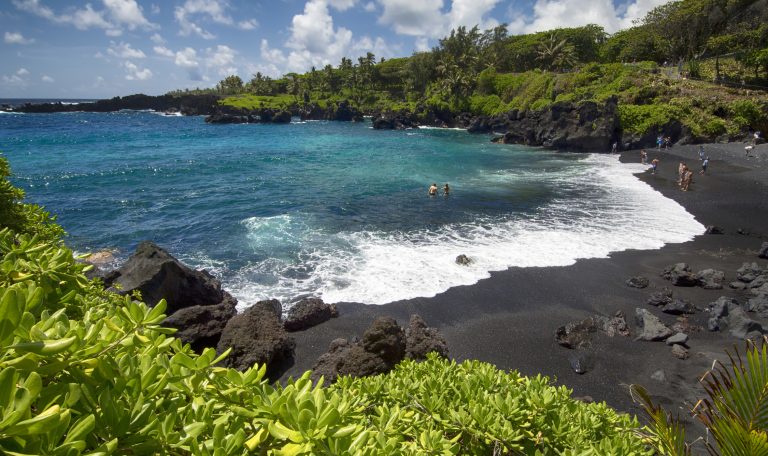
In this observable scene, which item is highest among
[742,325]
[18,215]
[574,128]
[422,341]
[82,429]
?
[574,128]

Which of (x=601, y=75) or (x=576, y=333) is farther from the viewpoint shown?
(x=601, y=75)

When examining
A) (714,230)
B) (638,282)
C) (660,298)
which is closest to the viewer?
(660,298)

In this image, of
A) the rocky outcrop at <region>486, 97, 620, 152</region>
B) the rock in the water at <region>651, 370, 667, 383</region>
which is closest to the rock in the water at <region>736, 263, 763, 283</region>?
the rock in the water at <region>651, 370, 667, 383</region>

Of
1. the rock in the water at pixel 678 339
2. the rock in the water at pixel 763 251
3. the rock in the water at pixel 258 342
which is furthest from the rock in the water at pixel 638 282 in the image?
the rock in the water at pixel 258 342

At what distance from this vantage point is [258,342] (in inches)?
436

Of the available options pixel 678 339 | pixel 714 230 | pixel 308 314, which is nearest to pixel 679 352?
pixel 678 339

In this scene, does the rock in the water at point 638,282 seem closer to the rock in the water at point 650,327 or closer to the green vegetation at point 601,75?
the rock in the water at point 650,327

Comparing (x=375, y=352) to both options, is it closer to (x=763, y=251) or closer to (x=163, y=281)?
(x=163, y=281)

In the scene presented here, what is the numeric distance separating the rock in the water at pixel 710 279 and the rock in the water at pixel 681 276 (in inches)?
7.8

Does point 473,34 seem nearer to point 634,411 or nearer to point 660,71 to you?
point 660,71

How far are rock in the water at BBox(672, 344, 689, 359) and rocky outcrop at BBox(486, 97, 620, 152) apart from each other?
145 feet

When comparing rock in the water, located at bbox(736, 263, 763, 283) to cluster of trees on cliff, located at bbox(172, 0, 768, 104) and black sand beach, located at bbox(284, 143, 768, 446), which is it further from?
cluster of trees on cliff, located at bbox(172, 0, 768, 104)

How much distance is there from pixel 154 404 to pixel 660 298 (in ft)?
54.5

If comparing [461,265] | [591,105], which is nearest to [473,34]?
[591,105]
